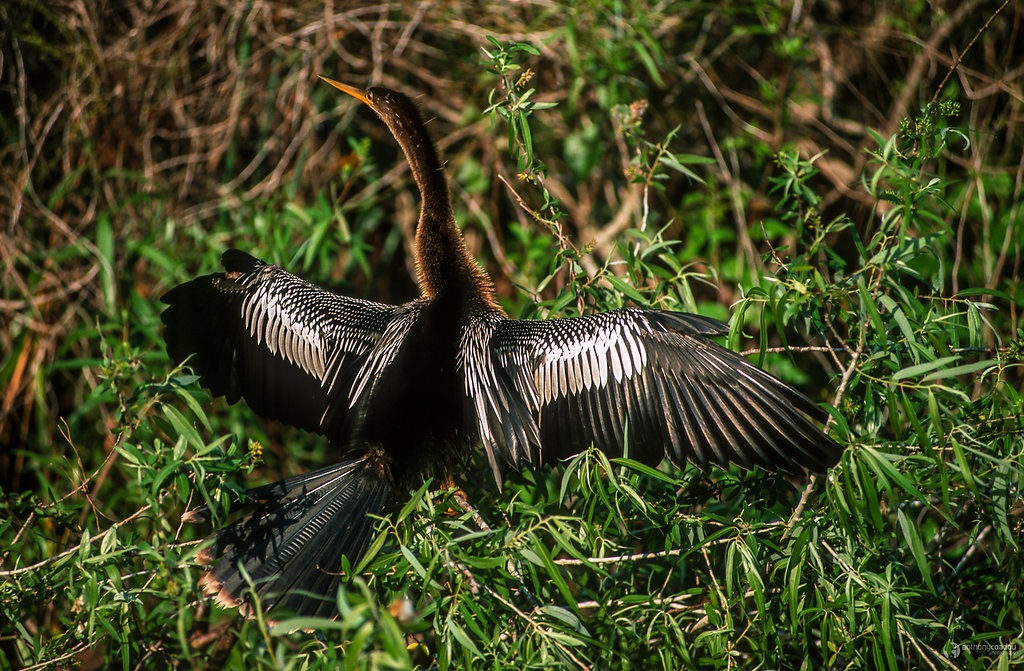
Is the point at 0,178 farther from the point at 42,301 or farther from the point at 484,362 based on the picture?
the point at 484,362

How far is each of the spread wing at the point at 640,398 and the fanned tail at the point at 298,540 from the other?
375 mm

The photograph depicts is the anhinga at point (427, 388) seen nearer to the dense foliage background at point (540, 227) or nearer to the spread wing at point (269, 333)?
the spread wing at point (269, 333)

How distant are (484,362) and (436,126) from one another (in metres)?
2.30

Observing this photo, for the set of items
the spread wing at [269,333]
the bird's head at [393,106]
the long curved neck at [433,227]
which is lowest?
the spread wing at [269,333]

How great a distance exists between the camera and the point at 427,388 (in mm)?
2074

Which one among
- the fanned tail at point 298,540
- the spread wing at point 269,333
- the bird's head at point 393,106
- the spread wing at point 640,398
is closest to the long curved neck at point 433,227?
the bird's head at point 393,106

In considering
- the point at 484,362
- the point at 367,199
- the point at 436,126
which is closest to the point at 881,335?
the point at 484,362

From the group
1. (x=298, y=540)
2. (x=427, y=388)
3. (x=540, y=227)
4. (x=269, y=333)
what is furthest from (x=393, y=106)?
(x=298, y=540)

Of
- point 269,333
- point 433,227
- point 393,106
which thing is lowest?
point 269,333

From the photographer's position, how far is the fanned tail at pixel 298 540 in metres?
1.67

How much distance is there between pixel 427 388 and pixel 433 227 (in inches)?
25.6

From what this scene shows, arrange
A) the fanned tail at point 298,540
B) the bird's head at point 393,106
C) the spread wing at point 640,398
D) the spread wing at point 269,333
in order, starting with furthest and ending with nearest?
the bird's head at point 393,106 < the spread wing at point 269,333 < the spread wing at point 640,398 < the fanned tail at point 298,540

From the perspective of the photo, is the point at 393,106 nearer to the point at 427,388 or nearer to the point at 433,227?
the point at 433,227

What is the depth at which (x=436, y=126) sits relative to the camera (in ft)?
13.1
